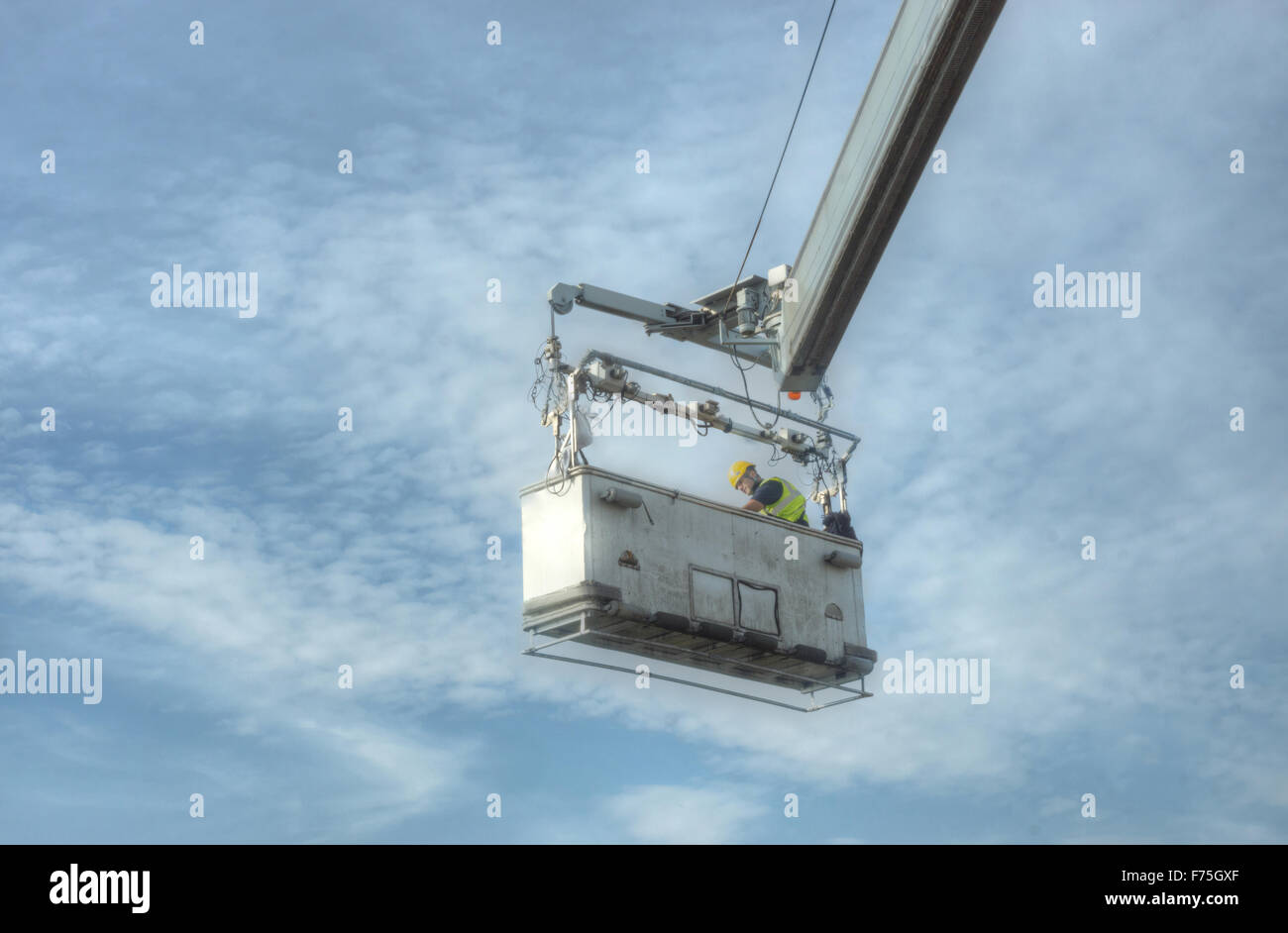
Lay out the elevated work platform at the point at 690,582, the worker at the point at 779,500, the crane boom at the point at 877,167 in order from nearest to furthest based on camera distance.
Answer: the crane boom at the point at 877,167
the elevated work platform at the point at 690,582
the worker at the point at 779,500

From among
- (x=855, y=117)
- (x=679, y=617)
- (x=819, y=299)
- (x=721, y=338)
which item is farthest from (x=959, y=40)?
(x=679, y=617)

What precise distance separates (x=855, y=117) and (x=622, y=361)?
4.46 metres

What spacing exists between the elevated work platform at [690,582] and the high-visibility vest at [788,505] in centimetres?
34

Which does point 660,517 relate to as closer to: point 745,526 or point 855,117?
point 745,526

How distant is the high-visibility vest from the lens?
23172 millimetres

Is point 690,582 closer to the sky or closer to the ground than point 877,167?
closer to the ground

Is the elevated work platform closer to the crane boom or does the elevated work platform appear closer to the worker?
the worker

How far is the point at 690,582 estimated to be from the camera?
21.4 meters

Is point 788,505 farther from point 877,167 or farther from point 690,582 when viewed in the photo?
point 877,167

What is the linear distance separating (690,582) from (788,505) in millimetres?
2446

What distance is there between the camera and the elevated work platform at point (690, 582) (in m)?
20.7

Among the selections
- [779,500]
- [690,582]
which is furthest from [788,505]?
[690,582]

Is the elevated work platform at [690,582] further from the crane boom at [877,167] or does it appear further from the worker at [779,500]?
the crane boom at [877,167]

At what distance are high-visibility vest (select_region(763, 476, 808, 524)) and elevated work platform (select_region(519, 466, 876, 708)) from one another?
34 cm
